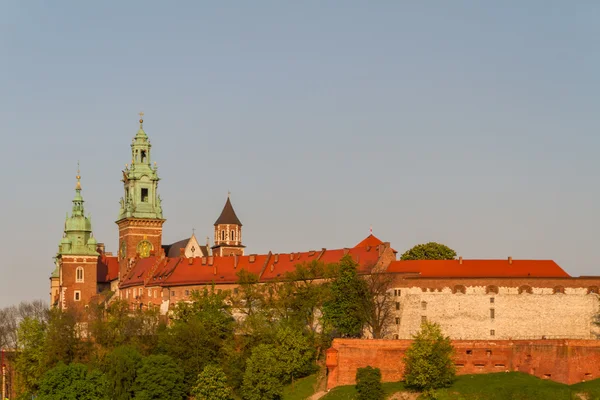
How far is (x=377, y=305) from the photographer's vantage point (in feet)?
310

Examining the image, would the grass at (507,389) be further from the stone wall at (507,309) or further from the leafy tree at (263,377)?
the stone wall at (507,309)

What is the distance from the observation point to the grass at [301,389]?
282 feet

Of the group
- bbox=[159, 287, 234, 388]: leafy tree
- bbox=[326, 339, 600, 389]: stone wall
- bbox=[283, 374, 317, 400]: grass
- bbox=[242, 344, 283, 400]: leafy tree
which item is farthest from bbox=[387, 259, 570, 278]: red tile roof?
bbox=[242, 344, 283, 400]: leafy tree

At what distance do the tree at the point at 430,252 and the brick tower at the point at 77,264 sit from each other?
33903mm

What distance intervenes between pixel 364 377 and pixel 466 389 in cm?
653

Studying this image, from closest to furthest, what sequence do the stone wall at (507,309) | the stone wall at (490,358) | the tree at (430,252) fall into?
the stone wall at (490,358)
the stone wall at (507,309)
the tree at (430,252)

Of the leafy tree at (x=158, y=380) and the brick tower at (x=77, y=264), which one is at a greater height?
the brick tower at (x=77, y=264)

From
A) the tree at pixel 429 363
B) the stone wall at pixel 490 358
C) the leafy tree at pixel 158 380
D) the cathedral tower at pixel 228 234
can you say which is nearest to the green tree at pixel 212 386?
the leafy tree at pixel 158 380

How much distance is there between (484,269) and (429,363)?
696 inches

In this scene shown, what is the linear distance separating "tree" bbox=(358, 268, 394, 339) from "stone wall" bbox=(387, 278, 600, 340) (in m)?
1.18

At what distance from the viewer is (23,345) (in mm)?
101250

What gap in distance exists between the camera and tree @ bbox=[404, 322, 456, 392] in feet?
265

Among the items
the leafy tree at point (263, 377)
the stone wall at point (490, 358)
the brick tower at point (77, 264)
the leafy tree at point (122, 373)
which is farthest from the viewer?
the brick tower at point (77, 264)

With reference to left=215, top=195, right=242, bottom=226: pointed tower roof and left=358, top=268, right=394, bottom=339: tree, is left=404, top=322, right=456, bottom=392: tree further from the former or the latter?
left=215, top=195, right=242, bottom=226: pointed tower roof
